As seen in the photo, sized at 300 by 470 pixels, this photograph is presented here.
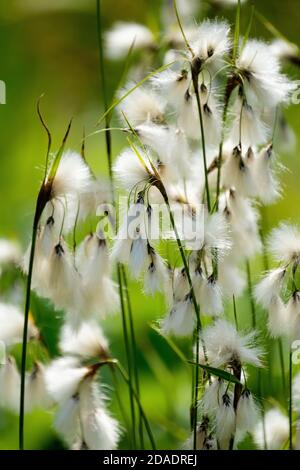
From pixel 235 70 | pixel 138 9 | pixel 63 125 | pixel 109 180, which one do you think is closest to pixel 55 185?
pixel 109 180

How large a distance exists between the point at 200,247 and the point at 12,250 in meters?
0.41

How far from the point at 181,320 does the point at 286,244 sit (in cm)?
16

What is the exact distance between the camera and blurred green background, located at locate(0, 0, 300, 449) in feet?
5.96

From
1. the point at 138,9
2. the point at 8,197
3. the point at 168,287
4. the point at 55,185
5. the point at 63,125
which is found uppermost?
the point at 138,9

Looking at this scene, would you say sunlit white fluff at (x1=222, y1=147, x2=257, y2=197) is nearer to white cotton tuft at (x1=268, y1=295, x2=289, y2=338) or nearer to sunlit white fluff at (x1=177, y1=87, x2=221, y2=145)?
sunlit white fluff at (x1=177, y1=87, x2=221, y2=145)

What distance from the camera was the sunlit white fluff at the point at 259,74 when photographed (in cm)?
112

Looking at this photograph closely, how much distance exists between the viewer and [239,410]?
1.06m

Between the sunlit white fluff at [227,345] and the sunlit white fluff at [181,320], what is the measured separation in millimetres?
21

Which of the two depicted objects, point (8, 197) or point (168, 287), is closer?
point (168, 287)

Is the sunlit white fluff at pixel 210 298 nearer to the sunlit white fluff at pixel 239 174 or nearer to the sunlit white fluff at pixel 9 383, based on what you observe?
the sunlit white fluff at pixel 239 174

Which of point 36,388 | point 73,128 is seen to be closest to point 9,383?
point 36,388

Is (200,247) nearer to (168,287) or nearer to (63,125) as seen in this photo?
(168,287)

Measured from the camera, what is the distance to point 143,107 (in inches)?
48.5

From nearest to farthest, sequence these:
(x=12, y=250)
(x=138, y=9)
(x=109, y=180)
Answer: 1. (x=109, y=180)
2. (x=12, y=250)
3. (x=138, y=9)
